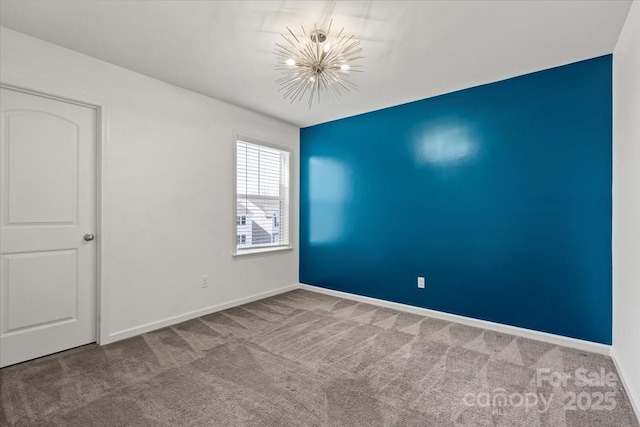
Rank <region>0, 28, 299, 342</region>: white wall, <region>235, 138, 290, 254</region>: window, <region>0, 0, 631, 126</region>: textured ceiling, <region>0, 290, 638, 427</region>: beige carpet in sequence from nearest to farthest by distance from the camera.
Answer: <region>0, 290, 638, 427</region>: beige carpet, <region>0, 0, 631, 126</region>: textured ceiling, <region>0, 28, 299, 342</region>: white wall, <region>235, 138, 290, 254</region>: window

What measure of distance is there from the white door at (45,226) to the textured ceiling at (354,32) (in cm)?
64

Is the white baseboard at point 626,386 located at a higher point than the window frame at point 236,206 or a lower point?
lower

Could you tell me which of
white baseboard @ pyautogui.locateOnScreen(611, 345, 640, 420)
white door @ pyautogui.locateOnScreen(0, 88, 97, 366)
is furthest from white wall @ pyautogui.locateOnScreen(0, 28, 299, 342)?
white baseboard @ pyautogui.locateOnScreen(611, 345, 640, 420)

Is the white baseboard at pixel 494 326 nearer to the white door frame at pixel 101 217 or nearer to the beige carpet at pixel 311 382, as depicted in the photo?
the beige carpet at pixel 311 382

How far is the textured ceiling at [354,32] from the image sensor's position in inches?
78.3

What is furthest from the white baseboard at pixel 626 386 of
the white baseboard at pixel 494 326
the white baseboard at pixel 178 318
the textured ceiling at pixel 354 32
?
the white baseboard at pixel 178 318

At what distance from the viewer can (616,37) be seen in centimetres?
228

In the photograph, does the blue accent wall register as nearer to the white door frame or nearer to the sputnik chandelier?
the sputnik chandelier

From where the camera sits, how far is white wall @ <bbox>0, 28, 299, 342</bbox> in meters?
2.54

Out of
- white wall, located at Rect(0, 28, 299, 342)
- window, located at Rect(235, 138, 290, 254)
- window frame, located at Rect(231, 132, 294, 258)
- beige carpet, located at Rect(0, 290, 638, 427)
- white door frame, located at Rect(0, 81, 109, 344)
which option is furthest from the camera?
window, located at Rect(235, 138, 290, 254)

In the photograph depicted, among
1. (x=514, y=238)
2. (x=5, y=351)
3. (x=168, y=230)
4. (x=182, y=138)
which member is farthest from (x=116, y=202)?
(x=514, y=238)

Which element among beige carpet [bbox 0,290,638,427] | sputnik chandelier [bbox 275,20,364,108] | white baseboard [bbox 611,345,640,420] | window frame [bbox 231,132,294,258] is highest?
sputnik chandelier [bbox 275,20,364,108]

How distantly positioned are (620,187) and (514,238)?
0.89 metres

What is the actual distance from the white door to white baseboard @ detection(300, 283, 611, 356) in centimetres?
292
